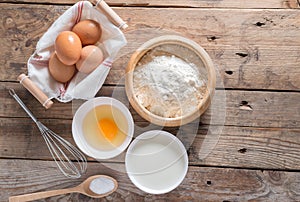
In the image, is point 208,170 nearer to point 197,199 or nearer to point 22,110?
point 197,199

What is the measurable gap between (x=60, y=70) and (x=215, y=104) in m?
0.36

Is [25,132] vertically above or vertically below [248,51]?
below

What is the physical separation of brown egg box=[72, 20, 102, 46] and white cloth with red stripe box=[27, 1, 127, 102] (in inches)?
0.8

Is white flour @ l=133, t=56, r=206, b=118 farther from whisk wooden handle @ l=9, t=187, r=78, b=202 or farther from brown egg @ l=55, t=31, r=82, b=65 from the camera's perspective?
whisk wooden handle @ l=9, t=187, r=78, b=202

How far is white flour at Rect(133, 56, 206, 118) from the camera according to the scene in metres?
0.90

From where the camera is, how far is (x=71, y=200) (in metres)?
0.99

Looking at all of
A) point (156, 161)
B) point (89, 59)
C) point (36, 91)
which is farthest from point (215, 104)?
point (36, 91)

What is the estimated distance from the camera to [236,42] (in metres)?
1.01

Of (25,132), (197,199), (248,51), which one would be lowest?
(197,199)

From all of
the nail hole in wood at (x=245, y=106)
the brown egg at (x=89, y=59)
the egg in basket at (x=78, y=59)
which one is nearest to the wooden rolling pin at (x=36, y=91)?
the egg in basket at (x=78, y=59)

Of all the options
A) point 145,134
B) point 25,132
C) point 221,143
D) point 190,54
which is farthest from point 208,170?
point 25,132

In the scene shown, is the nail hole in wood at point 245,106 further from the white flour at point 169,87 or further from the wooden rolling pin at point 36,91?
the wooden rolling pin at point 36,91

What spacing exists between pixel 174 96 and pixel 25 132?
0.38 metres

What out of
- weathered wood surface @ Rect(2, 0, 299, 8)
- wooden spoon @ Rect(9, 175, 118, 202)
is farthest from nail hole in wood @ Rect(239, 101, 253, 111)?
wooden spoon @ Rect(9, 175, 118, 202)
